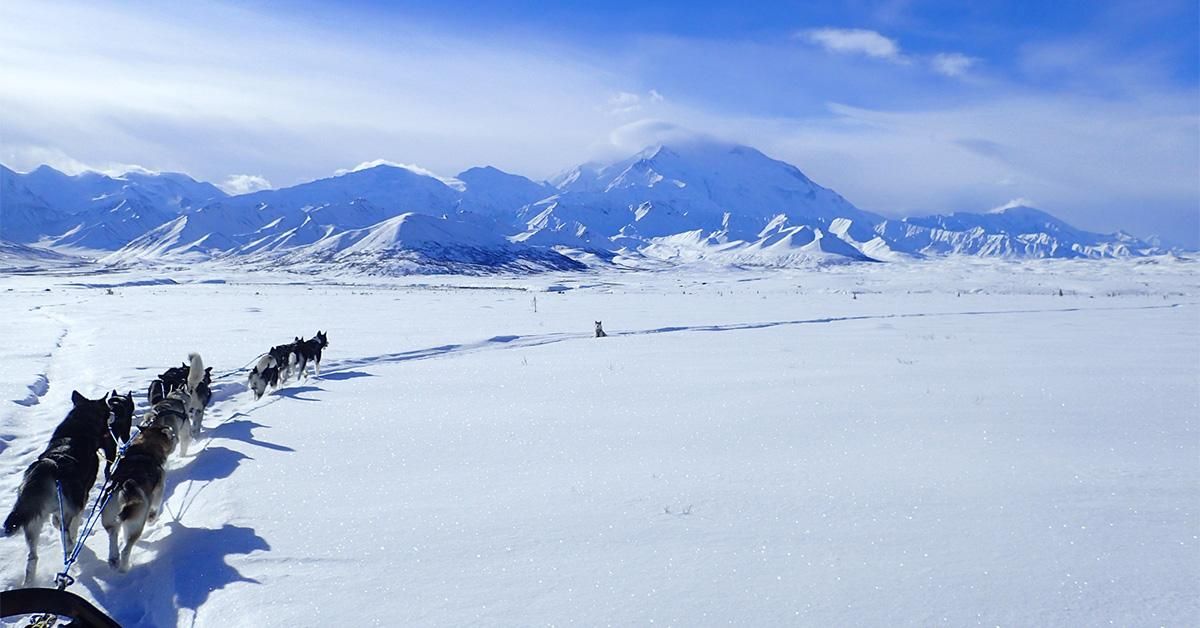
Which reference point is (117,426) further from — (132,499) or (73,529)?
(132,499)

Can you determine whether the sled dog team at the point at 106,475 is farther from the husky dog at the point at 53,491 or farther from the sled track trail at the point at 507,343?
the sled track trail at the point at 507,343

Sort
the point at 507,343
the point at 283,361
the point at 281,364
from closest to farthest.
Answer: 1. the point at 281,364
2. the point at 283,361
3. the point at 507,343

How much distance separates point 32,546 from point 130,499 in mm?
623

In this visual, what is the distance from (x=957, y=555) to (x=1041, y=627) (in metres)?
0.79

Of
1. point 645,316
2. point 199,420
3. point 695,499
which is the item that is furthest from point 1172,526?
point 645,316

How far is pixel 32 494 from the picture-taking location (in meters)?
4.58

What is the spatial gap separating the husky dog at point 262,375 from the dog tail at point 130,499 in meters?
6.58

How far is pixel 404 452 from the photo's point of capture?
730 centimetres

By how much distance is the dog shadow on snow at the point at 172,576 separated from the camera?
4.28 meters

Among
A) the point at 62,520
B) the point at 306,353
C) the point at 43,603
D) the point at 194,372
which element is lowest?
the point at 62,520

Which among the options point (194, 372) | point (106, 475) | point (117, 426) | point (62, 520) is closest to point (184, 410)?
point (117, 426)

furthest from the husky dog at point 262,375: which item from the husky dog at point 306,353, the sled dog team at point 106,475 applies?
the sled dog team at point 106,475

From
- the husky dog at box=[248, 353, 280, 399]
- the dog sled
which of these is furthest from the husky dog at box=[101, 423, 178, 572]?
the husky dog at box=[248, 353, 280, 399]

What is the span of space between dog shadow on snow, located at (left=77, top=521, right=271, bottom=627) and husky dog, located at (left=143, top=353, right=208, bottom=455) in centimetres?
223
